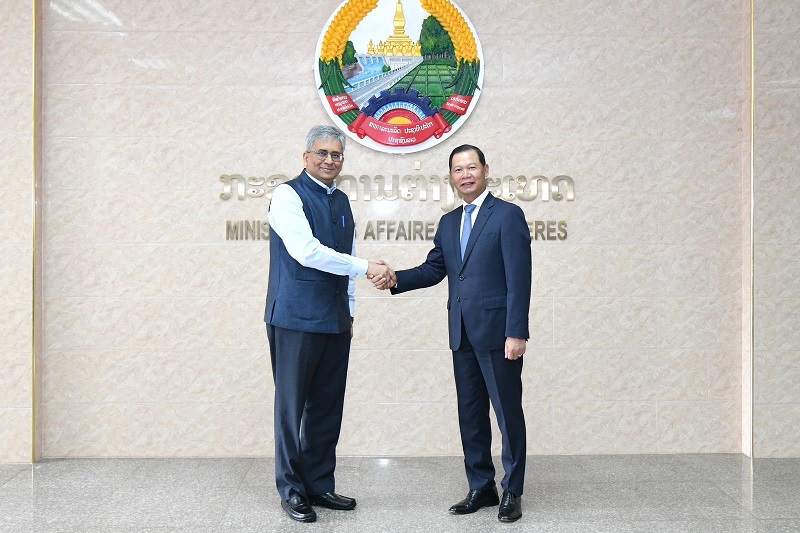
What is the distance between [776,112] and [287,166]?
2.78 meters

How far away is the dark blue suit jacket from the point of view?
2.99 metres

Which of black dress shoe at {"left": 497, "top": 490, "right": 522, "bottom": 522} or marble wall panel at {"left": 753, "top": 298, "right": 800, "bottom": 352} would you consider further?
marble wall panel at {"left": 753, "top": 298, "right": 800, "bottom": 352}

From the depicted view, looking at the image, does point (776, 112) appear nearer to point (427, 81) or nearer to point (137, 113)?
point (427, 81)

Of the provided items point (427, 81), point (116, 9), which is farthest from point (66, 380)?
point (427, 81)

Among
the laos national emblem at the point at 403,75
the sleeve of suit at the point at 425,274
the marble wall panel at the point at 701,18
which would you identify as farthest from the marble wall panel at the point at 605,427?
the marble wall panel at the point at 701,18

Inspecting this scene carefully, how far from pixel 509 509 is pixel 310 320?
3.71 ft

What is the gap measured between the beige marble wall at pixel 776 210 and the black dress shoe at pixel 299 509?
8.59 ft

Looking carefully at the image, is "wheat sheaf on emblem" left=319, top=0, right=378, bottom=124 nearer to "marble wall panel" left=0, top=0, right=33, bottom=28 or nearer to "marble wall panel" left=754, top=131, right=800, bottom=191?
"marble wall panel" left=0, top=0, right=33, bottom=28

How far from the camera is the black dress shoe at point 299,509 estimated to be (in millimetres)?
2965

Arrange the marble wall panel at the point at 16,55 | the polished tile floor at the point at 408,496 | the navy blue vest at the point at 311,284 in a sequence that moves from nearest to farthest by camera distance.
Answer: the polished tile floor at the point at 408,496 < the navy blue vest at the point at 311,284 < the marble wall panel at the point at 16,55

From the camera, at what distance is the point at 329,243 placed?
3.13m

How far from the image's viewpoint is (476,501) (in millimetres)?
3113

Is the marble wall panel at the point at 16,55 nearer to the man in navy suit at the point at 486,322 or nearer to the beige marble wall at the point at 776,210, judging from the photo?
the man in navy suit at the point at 486,322

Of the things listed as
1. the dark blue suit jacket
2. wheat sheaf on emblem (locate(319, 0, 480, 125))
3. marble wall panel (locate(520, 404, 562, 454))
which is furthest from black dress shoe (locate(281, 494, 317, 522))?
wheat sheaf on emblem (locate(319, 0, 480, 125))
